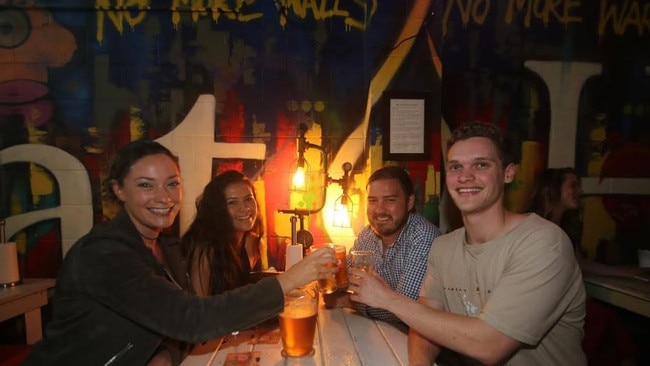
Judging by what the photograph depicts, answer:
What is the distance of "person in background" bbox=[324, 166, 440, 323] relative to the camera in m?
2.42

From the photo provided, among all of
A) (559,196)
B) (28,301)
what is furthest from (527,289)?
(28,301)

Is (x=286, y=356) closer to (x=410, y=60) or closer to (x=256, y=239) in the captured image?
(x=256, y=239)

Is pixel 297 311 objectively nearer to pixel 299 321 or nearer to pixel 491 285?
pixel 299 321

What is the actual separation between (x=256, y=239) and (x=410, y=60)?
204 cm

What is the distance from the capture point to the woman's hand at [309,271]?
159cm

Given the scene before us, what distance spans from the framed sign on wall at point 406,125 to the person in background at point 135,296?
1848 millimetres

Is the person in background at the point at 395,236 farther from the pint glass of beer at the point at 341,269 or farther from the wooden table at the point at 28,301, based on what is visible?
the wooden table at the point at 28,301

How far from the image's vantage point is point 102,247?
1.56 meters

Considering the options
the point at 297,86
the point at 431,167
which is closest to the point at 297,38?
the point at 297,86

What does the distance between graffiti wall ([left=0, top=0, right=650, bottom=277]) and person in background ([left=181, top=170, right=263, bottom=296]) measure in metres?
0.29

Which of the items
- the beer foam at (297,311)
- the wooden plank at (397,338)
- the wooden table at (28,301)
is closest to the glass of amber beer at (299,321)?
the beer foam at (297,311)

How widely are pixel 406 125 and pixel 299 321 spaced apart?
216cm

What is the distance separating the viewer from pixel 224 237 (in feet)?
9.53

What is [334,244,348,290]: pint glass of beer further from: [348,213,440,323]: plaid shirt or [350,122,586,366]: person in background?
[348,213,440,323]: plaid shirt
